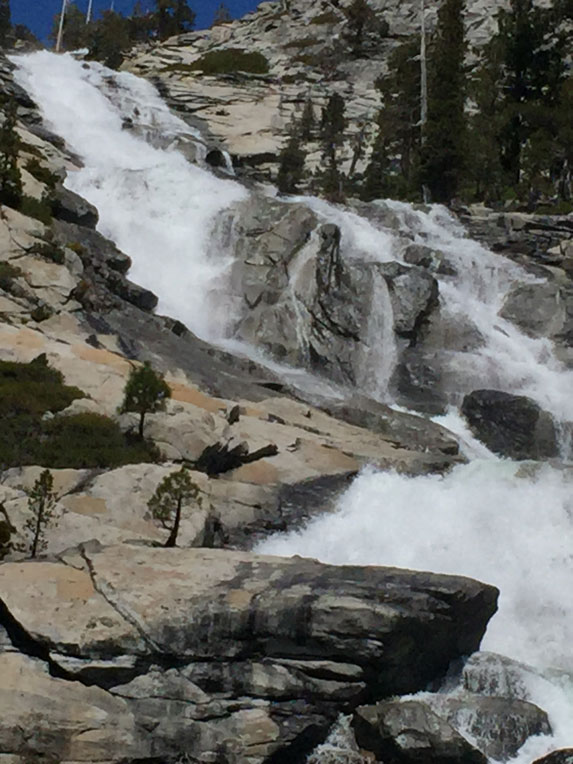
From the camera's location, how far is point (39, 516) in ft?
40.7

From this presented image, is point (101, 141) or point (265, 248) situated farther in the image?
point (101, 141)

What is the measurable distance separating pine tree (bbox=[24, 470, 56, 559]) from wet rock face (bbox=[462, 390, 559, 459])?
1532cm

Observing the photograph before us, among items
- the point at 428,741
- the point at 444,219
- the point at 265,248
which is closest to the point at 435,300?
the point at 265,248

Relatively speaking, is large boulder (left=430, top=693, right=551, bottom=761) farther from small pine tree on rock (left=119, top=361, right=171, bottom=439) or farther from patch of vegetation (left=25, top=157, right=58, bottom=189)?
patch of vegetation (left=25, top=157, right=58, bottom=189)

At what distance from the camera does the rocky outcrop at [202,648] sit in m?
9.98

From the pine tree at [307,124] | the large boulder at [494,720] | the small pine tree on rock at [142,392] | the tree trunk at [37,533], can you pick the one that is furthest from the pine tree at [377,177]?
the large boulder at [494,720]

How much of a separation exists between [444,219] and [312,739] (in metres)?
32.8

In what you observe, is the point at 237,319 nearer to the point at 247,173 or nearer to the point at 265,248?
the point at 265,248

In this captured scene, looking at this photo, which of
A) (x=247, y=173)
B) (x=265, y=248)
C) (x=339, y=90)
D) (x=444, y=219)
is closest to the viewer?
(x=265, y=248)

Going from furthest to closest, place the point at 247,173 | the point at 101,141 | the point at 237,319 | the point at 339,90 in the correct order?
the point at 339,90 → the point at 247,173 → the point at 101,141 → the point at 237,319

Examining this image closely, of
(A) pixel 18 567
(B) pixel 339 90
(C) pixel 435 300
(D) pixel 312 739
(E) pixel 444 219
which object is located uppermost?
(B) pixel 339 90

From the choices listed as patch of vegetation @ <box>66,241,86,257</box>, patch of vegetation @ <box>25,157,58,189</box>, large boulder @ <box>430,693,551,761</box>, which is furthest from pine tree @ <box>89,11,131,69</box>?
Answer: large boulder @ <box>430,693,551,761</box>

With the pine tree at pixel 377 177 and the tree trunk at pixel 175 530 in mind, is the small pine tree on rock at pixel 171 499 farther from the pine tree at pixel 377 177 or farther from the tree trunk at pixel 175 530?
the pine tree at pixel 377 177

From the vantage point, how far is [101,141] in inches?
1868
